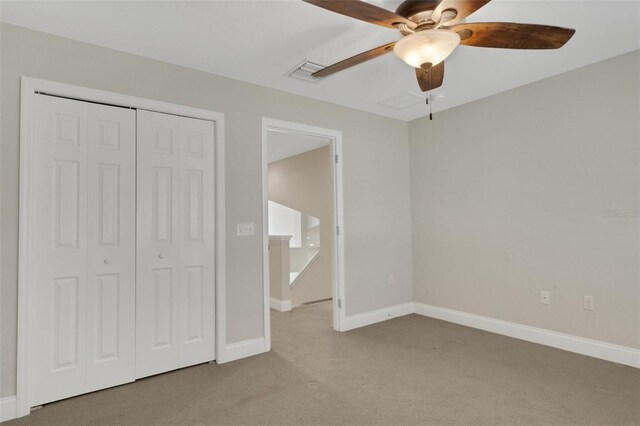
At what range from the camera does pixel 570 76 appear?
319cm

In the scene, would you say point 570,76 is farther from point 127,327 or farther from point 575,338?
point 127,327

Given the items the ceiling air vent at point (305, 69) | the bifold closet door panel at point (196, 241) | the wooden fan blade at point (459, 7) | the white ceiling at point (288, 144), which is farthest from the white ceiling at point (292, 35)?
the white ceiling at point (288, 144)

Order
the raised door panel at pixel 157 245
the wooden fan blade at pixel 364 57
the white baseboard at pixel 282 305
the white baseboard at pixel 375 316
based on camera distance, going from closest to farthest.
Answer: the wooden fan blade at pixel 364 57, the raised door panel at pixel 157 245, the white baseboard at pixel 375 316, the white baseboard at pixel 282 305

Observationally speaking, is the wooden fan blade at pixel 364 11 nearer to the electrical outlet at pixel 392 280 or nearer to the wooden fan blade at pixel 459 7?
the wooden fan blade at pixel 459 7

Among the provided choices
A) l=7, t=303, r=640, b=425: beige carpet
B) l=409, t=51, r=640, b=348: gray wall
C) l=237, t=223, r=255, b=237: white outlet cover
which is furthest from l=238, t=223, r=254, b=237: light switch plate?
l=409, t=51, r=640, b=348: gray wall

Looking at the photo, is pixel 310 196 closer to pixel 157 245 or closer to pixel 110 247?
pixel 157 245

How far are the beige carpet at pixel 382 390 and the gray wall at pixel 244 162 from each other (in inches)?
18.5

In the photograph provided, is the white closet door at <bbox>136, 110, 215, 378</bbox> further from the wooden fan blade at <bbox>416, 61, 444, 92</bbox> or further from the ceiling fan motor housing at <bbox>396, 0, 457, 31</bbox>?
the ceiling fan motor housing at <bbox>396, 0, 457, 31</bbox>

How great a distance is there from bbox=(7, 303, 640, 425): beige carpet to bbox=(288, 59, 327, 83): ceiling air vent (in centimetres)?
241

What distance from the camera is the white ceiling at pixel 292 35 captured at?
218cm

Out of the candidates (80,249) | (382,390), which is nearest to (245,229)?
(80,249)

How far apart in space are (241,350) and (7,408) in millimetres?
1521

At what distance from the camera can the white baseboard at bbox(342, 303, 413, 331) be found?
390 cm

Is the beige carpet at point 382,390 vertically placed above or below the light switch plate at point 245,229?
below
